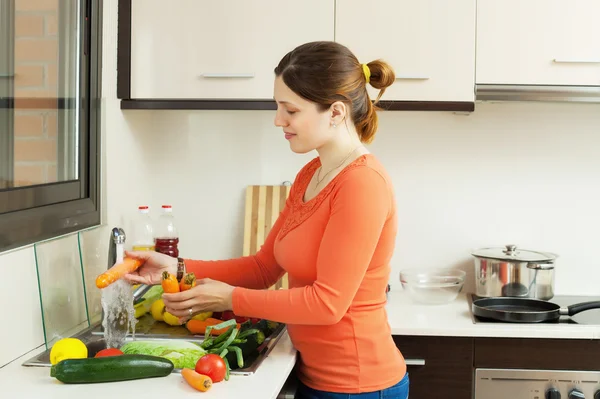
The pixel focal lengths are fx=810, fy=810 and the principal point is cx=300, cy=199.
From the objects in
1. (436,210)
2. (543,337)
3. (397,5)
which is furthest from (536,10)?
(543,337)

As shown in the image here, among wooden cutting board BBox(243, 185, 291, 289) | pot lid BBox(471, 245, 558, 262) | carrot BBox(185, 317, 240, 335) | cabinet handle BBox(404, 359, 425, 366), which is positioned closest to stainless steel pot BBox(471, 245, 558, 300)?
pot lid BBox(471, 245, 558, 262)

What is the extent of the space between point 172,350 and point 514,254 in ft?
4.44

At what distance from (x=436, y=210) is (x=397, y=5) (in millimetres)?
777

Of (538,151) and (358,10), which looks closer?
(358,10)

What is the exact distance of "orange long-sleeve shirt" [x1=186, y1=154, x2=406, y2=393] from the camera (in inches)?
70.2

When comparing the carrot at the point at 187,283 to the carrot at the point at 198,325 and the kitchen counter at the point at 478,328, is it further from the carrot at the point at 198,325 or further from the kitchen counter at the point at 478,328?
the kitchen counter at the point at 478,328

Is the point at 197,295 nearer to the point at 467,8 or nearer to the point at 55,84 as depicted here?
the point at 55,84

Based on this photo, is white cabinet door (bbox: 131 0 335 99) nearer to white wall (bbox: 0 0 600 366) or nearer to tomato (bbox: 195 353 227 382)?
white wall (bbox: 0 0 600 366)

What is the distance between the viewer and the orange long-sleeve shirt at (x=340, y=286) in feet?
5.85

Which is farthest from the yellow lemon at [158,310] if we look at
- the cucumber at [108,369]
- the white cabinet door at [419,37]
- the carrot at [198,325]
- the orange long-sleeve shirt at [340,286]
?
the white cabinet door at [419,37]

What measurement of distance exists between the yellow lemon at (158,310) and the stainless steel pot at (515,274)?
3.61 ft

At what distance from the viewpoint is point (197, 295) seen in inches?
74.6

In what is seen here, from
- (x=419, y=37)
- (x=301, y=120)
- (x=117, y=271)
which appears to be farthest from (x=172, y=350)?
(x=419, y=37)

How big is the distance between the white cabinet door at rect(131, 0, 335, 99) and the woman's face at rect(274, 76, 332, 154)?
665 millimetres
